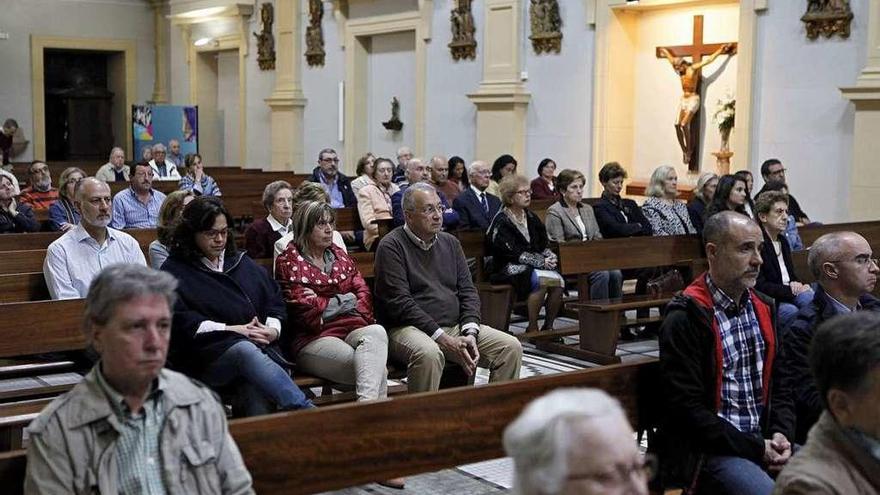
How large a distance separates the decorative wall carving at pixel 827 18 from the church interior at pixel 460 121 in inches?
1.0

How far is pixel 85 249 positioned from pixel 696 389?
314 cm

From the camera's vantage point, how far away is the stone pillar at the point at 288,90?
679 inches

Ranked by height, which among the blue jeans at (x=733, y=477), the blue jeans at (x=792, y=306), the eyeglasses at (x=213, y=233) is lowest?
the blue jeans at (x=733, y=477)

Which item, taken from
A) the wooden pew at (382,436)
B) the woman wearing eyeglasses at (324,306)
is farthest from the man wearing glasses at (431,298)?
the wooden pew at (382,436)

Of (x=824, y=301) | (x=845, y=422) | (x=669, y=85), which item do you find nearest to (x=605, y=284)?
(x=824, y=301)

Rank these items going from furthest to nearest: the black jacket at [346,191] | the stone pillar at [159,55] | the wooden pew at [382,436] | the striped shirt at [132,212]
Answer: the stone pillar at [159,55], the black jacket at [346,191], the striped shirt at [132,212], the wooden pew at [382,436]

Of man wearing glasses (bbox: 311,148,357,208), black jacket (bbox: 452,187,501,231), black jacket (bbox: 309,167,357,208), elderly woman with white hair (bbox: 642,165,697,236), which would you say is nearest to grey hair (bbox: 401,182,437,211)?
elderly woman with white hair (bbox: 642,165,697,236)

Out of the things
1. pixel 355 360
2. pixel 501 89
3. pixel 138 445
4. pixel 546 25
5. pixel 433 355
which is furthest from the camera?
pixel 501 89

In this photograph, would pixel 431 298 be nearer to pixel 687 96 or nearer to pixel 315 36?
pixel 687 96

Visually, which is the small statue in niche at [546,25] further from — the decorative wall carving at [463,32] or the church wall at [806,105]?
the church wall at [806,105]

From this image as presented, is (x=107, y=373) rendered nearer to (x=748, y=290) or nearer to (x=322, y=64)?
(x=748, y=290)

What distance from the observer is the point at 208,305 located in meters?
4.45

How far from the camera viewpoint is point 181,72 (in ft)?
67.9

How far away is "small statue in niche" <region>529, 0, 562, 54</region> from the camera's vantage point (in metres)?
12.7
